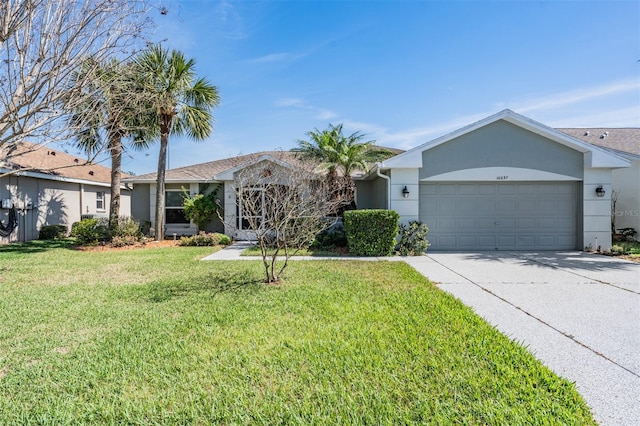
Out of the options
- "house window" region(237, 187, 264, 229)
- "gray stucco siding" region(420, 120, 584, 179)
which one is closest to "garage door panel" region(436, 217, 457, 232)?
"gray stucco siding" region(420, 120, 584, 179)

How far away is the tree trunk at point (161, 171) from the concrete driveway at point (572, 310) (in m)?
11.7

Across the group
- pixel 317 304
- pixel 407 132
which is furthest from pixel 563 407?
pixel 407 132

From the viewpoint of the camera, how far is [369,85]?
14.6 metres

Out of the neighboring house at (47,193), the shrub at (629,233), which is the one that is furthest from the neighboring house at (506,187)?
the neighboring house at (47,193)

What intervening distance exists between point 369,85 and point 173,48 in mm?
8562

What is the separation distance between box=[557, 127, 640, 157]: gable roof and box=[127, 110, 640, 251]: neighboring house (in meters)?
7.86

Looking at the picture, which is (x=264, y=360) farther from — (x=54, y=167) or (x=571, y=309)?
(x=54, y=167)

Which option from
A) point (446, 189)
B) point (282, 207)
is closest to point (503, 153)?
point (446, 189)

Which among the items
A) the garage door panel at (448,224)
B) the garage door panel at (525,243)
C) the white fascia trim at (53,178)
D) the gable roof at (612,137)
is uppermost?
the gable roof at (612,137)

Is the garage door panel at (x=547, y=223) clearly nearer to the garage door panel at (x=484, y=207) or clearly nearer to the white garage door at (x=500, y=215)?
the white garage door at (x=500, y=215)

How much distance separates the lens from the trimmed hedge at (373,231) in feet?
37.1

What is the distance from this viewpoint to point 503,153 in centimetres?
1204

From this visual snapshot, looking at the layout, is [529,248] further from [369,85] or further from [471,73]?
[369,85]

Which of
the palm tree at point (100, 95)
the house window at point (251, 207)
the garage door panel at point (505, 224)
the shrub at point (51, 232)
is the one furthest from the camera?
the shrub at point (51, 232)
